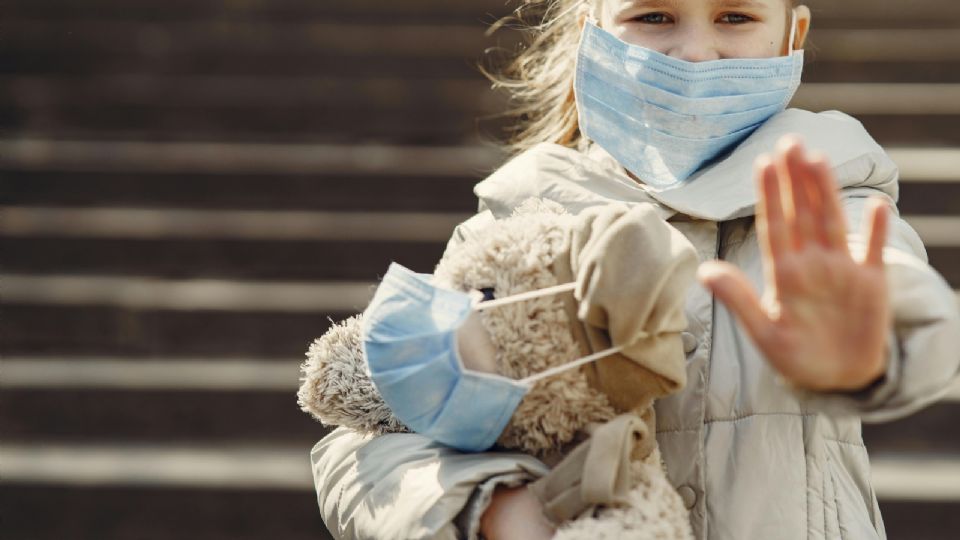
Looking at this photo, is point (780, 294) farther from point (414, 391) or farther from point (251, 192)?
point (251, 192)

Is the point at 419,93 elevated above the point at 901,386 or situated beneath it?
situated beneath

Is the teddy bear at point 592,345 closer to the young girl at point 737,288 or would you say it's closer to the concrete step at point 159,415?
the young girl at point 737,288

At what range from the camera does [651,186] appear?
194cm

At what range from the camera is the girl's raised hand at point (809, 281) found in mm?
1223

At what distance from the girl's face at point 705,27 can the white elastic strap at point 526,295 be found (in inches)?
23.5

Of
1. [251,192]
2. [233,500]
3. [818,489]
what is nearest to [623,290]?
[818,489]

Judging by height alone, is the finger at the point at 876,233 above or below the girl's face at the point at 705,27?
below

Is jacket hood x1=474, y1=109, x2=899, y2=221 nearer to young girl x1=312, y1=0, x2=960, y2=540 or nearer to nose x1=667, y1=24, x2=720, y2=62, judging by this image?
young girl x1=312, y1=0, x2=960, y2=540

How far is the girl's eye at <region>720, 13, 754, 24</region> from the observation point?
6.24ft

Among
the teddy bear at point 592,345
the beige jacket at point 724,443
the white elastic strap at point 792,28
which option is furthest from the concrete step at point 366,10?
the teddy bear at point 592,345

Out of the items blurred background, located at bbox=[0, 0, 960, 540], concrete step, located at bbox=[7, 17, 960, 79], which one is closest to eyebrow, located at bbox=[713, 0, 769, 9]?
blurred background, located at bbox=[0, 0, 960, 540]

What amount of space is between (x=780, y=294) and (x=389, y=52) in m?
4.21

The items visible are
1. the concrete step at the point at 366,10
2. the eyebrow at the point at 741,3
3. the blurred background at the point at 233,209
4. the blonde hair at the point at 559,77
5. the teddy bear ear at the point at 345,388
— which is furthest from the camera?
the concrete step at the point at 366,10

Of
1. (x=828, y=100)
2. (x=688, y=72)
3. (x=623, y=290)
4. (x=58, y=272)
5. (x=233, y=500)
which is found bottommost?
(x=233, y=500)
